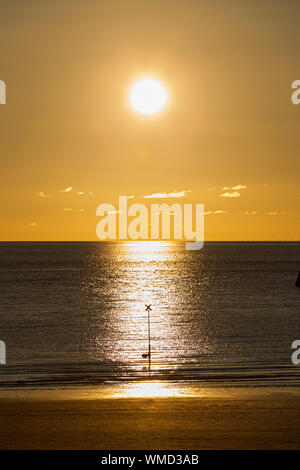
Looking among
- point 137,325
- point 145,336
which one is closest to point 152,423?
point 145,336

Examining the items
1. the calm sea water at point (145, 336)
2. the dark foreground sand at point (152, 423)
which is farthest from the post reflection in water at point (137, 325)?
the dark foreground sand at point (152, 423)

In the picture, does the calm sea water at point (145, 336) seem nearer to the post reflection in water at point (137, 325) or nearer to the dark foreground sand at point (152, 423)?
the post reflection in water at point (137, 325)

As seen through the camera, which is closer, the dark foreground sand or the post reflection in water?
the dark foreground sand

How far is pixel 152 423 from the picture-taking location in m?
18.0

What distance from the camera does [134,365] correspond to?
130 feet

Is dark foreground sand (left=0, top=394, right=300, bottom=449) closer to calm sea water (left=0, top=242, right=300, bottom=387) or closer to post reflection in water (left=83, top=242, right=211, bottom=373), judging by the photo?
calm sea water (left=0, top=242, right=300, bottom=387)

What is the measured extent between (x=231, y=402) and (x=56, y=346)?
1181 inches

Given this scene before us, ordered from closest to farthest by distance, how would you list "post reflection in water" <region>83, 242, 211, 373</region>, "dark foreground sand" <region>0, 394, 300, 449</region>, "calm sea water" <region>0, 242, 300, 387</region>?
"dark foreground sand" <region>0, 394, 300, 449</region> < "calm sea water" <region>0, 242, 300, 387</region> < "post reflection in water" <region>83, 242, 211, 373</region>

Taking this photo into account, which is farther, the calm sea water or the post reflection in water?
the post reflection in water

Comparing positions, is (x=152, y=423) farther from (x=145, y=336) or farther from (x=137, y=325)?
(x=137, y=325)

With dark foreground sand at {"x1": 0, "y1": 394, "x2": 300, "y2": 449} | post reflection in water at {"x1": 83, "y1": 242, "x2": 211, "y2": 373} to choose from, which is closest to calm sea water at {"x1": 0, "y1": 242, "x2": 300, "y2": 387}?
post reflection in water at {"x1": 83, "y1": 242, "x2": 211, "y2": 373}

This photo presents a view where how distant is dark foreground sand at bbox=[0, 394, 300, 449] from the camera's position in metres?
15.9

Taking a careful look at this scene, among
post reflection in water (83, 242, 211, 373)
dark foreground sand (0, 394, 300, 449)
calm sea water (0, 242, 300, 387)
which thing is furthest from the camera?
post reflection in water (83, 242, 211, 373)
